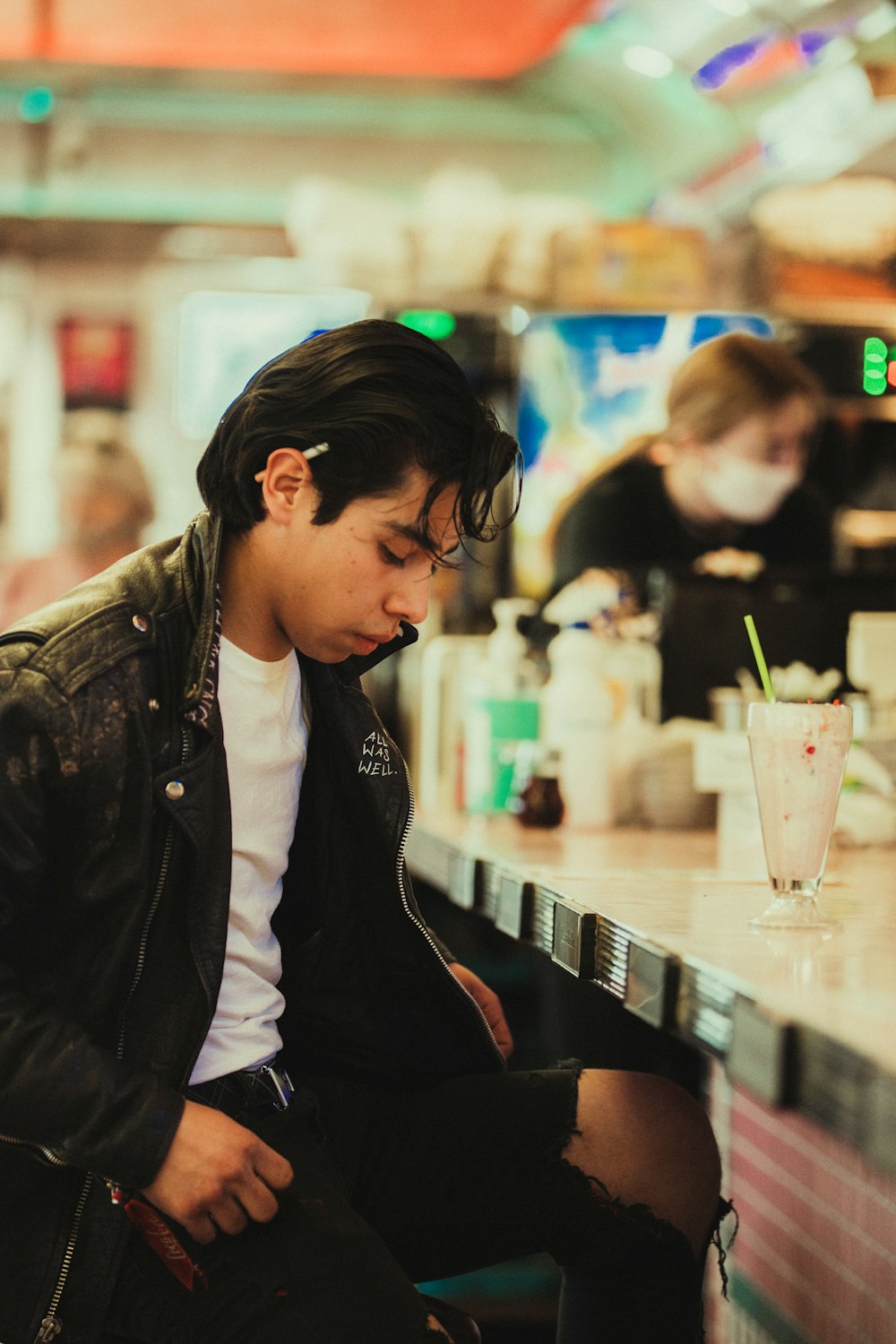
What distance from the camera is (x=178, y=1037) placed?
1317 mm

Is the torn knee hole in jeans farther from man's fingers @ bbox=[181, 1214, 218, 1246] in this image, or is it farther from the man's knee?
man's fingers @ bbox=[181, 1214, 218, 1246]

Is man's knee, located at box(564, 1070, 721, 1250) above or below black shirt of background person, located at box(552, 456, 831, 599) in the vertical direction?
below

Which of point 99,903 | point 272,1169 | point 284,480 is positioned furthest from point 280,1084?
point 284,480

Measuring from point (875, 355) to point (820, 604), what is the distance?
1.64 meters

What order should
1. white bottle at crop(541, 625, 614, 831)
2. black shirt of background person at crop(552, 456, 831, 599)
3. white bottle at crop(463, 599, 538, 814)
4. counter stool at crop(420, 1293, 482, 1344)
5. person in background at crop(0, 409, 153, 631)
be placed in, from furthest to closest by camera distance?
person in background at crop(0, 409, 153, 631) < black shirt of background person at crop(552, 456, 831, 599) < white bottle at crop(463, 599, 538, 814) < white bottle at crop(541, 625, 614, 831) < counter stool at crop(420, 1293, 482, 1344)

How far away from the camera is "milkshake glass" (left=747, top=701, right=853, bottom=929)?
1494 millimetres

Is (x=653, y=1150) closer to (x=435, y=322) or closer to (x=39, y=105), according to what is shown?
(x=435, y=322)

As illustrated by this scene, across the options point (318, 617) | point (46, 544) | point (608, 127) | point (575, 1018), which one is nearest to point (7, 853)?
point (318, 617)

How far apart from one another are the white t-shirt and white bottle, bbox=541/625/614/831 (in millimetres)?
828

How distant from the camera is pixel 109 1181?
A: 1.26 meters

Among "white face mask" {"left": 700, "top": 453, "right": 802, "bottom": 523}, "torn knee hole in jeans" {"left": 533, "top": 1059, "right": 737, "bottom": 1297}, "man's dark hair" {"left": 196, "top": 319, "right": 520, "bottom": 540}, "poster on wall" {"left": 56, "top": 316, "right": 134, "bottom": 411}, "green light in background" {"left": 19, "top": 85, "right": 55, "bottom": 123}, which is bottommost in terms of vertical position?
"torn knee hole in jeans" {"left": 533, "top": 1059, "right": 737, "bottom": 1297}

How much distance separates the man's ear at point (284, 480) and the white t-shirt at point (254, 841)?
0.14 metres

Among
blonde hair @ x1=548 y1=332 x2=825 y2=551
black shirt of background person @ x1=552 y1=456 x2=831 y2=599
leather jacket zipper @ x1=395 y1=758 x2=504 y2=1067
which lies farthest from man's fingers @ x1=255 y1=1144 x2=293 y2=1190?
blonde hair @ x1=548 y1=332 x2=825 y2=551

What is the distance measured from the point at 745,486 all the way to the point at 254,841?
2900 millimetres
